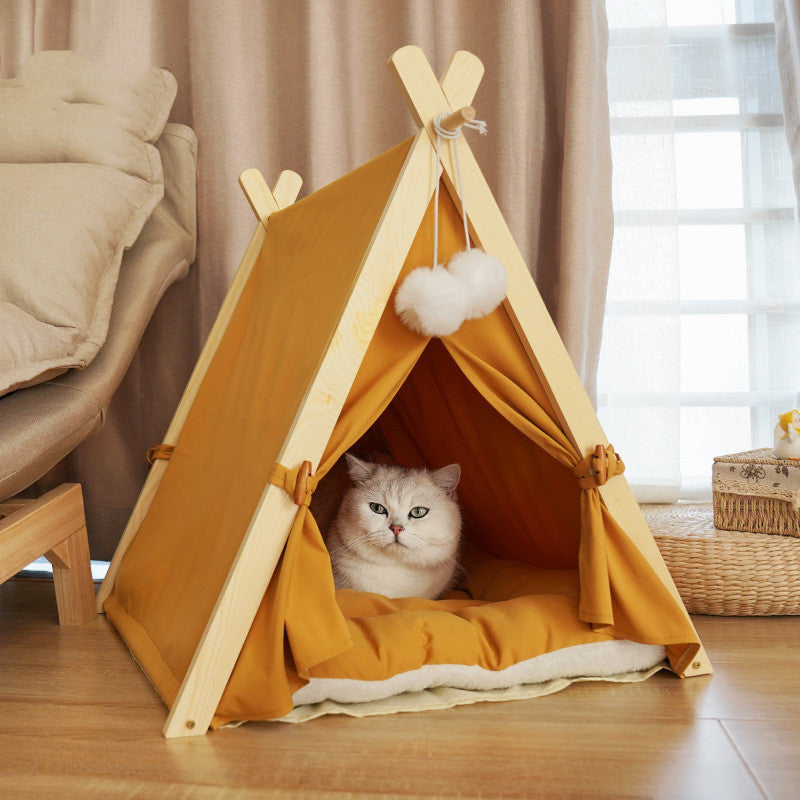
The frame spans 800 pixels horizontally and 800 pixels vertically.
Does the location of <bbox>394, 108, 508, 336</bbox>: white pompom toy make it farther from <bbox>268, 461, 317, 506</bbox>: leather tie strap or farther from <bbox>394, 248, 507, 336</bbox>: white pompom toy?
<bbox>268, 461, 317, 506</bbox>: leather tie strap

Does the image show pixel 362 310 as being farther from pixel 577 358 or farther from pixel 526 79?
pixel 526 79

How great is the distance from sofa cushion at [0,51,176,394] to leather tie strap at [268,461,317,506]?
0.56m

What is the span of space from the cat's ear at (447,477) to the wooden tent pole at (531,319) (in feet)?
1.07

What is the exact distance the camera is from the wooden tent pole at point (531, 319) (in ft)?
3.58

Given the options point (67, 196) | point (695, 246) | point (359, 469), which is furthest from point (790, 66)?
point (67, 196)

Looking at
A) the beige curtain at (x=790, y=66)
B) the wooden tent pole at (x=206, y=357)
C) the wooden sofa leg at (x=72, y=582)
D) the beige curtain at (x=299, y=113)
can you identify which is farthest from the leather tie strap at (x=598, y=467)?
the beige curtain at (x=790, y=66)

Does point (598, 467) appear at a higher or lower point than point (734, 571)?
higher

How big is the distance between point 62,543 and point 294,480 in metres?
0.70

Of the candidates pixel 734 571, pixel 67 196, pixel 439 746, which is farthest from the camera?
pixel 67 196

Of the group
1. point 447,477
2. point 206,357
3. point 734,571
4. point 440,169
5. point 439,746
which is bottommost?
point 439,746

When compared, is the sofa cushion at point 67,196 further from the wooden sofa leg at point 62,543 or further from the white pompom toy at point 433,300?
the white pompom toy at point 433,300

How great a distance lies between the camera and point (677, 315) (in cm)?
198

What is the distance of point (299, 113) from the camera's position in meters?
2.05

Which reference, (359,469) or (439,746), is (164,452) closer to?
(359,469)
